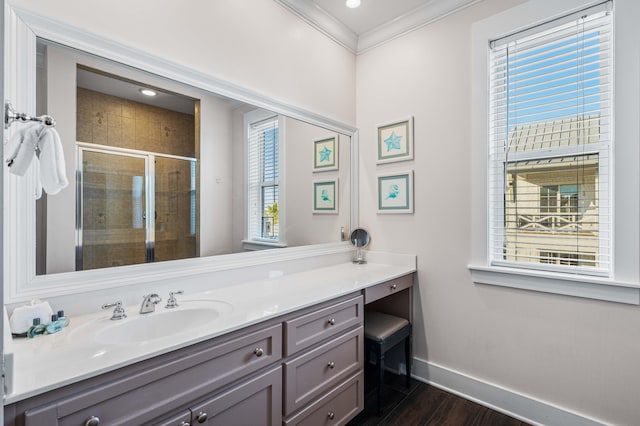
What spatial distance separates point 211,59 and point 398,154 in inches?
57.4

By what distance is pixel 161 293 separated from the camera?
1.46 meters

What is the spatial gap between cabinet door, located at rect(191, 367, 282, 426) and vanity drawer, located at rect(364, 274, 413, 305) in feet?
2.40

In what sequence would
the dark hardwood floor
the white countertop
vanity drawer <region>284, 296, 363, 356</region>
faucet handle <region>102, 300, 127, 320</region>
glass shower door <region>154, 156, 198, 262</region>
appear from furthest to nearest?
the dark hardwood floor, glass shower door <region>154, 156, 198, 262</region>, vanity drawer <region>284, 296, 363, 356</region>, faucet handle <region>102, 300, 127, 320</region>, the white countertop

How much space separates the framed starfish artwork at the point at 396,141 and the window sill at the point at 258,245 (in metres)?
1.11

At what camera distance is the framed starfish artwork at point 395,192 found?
235 centimetres

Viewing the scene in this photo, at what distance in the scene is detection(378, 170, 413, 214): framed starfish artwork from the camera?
235 centimetres

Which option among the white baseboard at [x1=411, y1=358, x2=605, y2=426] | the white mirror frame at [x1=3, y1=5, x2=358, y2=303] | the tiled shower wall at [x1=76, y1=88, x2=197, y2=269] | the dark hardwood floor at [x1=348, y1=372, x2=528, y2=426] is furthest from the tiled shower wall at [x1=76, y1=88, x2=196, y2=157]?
the white baseboard at [x1=411, y1=358, x2=605, y2=426]

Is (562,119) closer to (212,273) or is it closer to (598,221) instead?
(598,221)

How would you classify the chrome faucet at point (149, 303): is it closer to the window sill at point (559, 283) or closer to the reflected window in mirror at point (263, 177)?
the reflected window in mirror at point (263, 177)

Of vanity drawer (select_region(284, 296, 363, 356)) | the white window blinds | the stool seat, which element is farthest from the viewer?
the stool seat

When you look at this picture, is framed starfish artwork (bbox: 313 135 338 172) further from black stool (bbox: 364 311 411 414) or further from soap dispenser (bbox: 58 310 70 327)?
soap dispenser (bbox: 58 310 70 327)

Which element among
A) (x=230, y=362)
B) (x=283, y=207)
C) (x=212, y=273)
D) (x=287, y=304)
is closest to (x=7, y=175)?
(x=212, y=273)

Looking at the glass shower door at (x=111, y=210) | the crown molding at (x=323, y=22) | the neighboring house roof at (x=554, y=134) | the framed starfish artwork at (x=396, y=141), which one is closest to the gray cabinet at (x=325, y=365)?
the glass shower door at (x=111, y=210)

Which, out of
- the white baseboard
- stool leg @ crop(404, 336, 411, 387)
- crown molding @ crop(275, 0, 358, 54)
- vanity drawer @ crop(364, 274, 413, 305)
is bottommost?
the white baseboard
